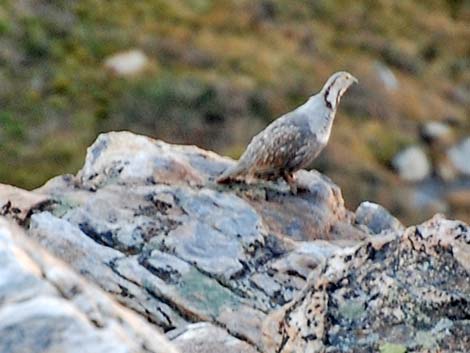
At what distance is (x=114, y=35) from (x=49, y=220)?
24.6 metres

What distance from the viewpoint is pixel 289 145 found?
32.5ft

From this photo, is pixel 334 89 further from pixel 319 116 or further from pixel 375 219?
pixel 375 219

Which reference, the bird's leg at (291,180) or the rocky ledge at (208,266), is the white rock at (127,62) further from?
the bird's leg at (291,180)

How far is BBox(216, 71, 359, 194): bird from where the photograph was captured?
32.3 feet

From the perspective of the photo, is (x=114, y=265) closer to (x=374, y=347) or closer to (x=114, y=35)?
(x=374, y=347)

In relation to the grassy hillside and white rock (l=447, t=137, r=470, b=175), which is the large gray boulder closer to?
the grassy hillside

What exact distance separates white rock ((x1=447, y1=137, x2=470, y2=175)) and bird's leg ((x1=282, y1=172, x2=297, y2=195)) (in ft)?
74.6

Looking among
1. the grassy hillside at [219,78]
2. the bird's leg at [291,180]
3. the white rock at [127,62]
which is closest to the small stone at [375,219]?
the bird's leg at [291,180]

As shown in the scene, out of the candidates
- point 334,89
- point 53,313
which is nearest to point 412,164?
point 334,89

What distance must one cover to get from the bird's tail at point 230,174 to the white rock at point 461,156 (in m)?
23.1

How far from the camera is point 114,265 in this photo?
7625mm

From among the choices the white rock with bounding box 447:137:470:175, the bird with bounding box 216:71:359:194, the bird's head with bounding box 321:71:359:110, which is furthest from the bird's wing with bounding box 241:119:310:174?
the white rock with bounding box 447:137:470:175

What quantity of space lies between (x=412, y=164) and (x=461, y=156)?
62.1 inches

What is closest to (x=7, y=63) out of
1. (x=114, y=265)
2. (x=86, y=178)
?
(x=86, y=178)
